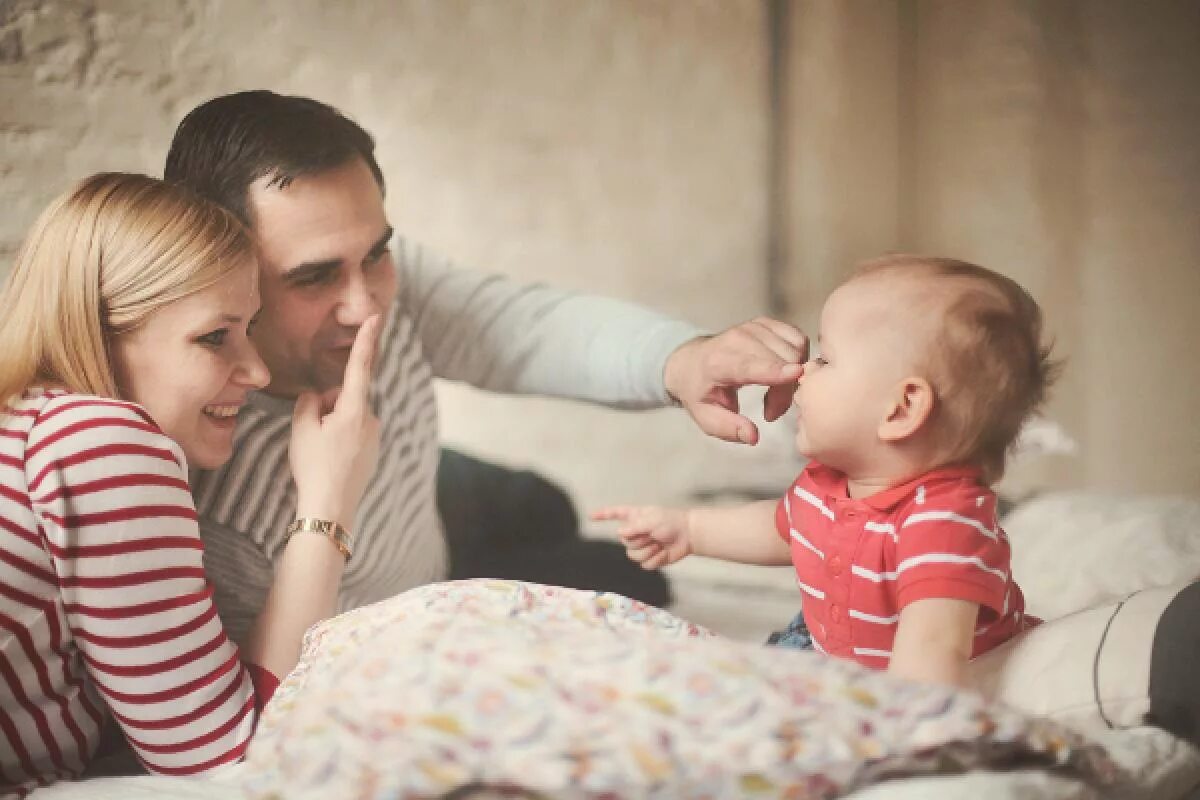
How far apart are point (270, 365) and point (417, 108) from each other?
14.7 inches

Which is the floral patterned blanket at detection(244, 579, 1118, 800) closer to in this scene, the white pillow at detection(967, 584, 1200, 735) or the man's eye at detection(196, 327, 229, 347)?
the white pillow at detection(967, 584, 1200, 735)

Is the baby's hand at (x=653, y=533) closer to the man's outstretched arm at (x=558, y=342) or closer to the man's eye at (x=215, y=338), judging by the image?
the man's outstretched arm at (x=558, y=342)

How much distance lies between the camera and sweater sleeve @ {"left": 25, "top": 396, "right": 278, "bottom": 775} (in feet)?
3.66

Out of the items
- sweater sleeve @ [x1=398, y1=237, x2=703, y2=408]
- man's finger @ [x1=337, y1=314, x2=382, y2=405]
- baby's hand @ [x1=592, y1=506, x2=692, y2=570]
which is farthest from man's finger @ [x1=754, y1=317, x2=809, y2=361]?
man's finger @ [x1=337, y1=314, x2=382, y2=405]

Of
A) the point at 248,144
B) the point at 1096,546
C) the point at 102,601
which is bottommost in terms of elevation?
the point at 1096,546

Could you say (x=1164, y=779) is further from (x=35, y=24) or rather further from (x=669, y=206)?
(x=35, y=24)

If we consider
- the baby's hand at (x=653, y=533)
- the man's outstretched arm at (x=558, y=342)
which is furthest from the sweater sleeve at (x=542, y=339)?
the baby's hand at (x=653, y=533)

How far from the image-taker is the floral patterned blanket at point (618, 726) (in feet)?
2.66

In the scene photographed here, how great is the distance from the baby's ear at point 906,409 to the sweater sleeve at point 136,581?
716 mm

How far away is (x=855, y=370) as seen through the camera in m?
1.20

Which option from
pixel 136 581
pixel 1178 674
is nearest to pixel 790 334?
pixel 1178 674

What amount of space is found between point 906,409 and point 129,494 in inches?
30.3

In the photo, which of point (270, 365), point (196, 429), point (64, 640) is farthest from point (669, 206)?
point (64, 640)

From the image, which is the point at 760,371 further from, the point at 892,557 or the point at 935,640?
the point at 935,640
